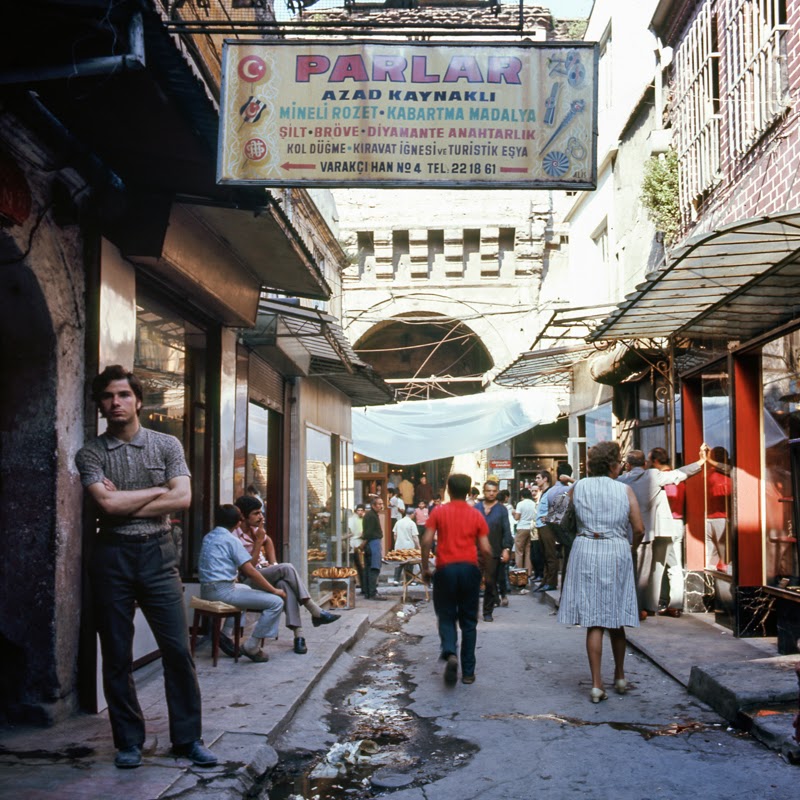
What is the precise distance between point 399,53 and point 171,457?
2504 millimetres

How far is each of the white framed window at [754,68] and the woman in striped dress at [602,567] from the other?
3.84 metres

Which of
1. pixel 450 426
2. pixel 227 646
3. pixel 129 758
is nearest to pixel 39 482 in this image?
pixel 129 758

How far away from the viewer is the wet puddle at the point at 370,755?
5.26 metres

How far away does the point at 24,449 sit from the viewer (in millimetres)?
5945

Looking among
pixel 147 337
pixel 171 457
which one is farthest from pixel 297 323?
pixel 171 457

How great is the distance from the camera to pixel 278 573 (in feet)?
30.0

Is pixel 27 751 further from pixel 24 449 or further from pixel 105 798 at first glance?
pixel 24 449

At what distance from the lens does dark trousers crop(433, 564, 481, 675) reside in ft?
26.5

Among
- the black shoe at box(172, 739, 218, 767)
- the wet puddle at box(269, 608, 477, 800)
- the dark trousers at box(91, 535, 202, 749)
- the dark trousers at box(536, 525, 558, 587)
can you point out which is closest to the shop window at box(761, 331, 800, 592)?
the wet puddle at box(269, 608, 477, 800)

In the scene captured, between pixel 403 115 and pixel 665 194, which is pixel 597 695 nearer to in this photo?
pixel 403 115

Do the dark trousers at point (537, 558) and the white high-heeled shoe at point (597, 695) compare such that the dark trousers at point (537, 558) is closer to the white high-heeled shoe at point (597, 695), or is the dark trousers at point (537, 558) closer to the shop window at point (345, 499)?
the shop window at point (345, 499)

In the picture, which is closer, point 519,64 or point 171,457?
point 171,457

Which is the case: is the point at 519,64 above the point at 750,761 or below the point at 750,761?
above

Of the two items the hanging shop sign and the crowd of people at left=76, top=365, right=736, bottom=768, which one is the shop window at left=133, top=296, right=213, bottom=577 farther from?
the hanging shop sign
